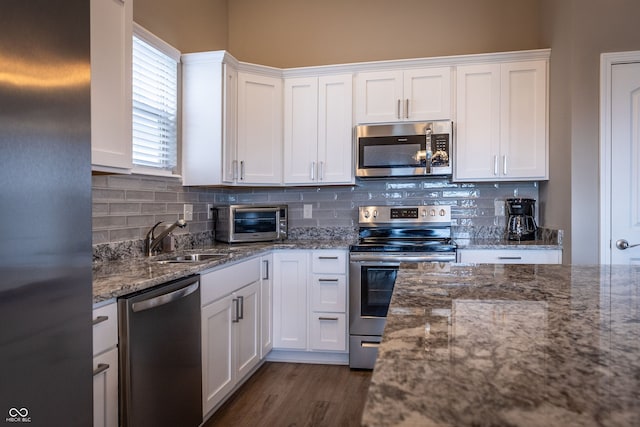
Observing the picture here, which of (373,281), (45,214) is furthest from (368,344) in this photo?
(45,214)

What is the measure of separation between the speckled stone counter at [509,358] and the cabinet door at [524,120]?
7.22 ft

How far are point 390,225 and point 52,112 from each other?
2.83m

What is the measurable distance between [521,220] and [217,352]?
243 centimetres

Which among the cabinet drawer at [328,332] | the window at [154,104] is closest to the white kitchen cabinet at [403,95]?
the window at [154,104]

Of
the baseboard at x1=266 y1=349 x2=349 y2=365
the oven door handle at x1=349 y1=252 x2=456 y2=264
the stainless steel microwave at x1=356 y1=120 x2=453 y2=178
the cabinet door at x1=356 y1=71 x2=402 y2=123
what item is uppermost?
the cabinet door at x1=356 y1=71 x2=402 y2=123

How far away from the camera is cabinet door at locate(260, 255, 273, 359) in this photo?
3.03 meters

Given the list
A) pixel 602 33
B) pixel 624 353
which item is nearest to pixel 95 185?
pixel 624 353

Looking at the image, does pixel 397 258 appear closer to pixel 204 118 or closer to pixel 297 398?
pixel 297 398

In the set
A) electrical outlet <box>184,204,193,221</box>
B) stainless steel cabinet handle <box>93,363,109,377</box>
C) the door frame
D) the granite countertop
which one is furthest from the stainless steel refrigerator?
the door frame

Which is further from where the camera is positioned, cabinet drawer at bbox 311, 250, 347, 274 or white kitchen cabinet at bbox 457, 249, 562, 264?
cabinet drawer at bbox 311, 250, 347, 274

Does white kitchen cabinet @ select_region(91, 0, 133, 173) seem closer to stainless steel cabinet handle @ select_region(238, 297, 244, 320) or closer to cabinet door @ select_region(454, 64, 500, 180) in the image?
stainless steel cabinet handle @ select_region(238, 297, 244, 320)

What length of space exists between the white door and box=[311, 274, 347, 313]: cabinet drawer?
177cm

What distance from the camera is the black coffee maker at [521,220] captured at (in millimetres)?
3289

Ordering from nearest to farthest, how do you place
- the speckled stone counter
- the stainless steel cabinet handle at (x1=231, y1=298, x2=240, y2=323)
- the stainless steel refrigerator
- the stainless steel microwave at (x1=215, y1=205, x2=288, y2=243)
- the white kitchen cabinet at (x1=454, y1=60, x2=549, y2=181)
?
the speckled stone counter < the stainless steel refrigerator < the stainless steel cabinet handle at (x1=231, y1=298, x2=240, y2=323) < the white kitchen cabinet at (x1=454, y1=60, x2=549, y2=181) < the stainless steel microwave at (x1=215, y1=205, x2=288, y2=243)
